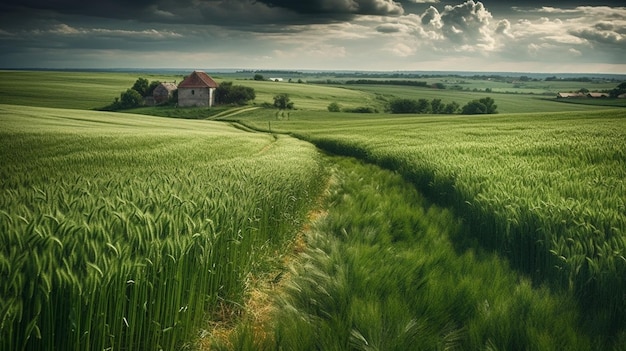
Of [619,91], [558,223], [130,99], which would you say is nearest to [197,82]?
[130,99]

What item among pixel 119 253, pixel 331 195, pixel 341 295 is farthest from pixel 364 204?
pixel 119 253

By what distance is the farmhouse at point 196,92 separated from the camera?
3684 inches

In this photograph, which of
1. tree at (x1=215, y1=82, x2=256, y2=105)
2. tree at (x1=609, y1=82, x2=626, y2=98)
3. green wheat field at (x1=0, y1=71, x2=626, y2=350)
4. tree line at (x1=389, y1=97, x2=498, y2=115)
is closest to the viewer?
green wheat field at (x1=0, y1=71, x2=626, y2=350)

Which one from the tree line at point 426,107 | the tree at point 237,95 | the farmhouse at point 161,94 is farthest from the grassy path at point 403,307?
the farmhouse at point 161,94

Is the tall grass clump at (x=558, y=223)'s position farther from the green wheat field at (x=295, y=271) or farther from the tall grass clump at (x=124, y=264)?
the tall grass clump at (x=124, y=264)

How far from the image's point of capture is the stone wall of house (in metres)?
93.5

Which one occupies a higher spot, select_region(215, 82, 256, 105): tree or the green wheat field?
select_region(215, 82, 256, 105): tree

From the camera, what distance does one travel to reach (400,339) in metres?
2.63

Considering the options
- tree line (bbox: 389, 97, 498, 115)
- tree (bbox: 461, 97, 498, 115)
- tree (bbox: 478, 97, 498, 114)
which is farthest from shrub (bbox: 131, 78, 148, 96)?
tree (bbox: 478, 97, 498, 114)

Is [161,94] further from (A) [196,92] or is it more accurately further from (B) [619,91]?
(B) [619,91]

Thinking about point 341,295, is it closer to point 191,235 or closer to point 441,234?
point 191,235

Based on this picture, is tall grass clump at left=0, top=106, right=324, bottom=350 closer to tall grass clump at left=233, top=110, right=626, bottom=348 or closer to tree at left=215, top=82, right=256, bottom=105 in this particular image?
tall grass clump at left=233, top=110, right=626, bottom=348

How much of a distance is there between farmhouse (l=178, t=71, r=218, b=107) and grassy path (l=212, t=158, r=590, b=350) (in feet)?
309

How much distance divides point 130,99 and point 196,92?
636 inches
